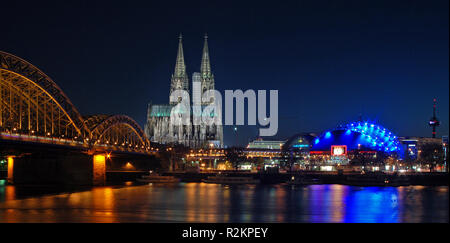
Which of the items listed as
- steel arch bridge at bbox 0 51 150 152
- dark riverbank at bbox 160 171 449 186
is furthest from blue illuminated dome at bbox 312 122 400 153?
steel arch bridge at bbox 0 51 150 152

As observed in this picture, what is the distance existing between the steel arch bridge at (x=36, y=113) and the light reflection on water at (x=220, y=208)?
1236 cm

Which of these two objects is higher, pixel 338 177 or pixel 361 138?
pixel 361 138

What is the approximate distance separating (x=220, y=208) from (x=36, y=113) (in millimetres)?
39595

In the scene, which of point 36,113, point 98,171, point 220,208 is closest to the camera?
point 220,208

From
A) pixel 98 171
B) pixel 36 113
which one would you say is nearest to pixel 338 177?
pixel 98 171

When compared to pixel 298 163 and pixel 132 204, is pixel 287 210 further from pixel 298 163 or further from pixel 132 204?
pixel 298 163

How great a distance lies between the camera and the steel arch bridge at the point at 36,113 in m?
76.8

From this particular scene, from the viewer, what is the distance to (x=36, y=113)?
84562 mm

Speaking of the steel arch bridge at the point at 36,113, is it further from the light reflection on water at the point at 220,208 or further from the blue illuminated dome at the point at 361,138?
the blue illuminated dome at the point at 361,138

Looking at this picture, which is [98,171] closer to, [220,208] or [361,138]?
[220,208]

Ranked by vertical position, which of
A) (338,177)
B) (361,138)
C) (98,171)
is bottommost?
(338,177)

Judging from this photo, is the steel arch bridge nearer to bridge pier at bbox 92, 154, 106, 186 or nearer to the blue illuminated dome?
bridge pier at bbox 92, 154, 106, 186
